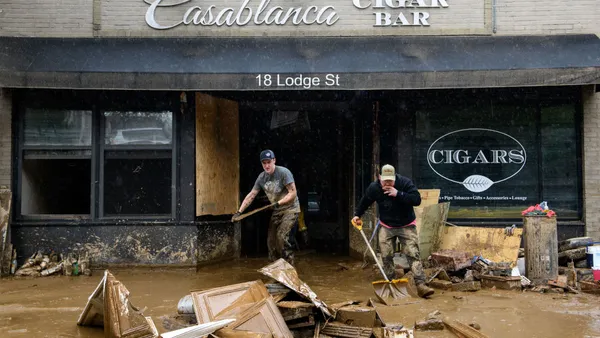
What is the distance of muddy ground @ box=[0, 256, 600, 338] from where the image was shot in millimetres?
6035

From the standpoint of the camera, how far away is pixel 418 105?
10688 mm

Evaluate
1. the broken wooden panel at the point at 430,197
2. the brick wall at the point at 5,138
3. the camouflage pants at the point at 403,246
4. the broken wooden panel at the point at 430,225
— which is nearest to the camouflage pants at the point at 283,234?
the camouflage pants at the point at 403,246

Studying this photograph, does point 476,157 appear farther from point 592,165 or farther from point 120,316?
point 120,316

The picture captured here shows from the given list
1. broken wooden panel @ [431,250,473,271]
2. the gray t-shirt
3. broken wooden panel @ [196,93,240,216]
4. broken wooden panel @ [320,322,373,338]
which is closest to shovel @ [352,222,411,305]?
broken wooden panel @ [431,250,473,271]

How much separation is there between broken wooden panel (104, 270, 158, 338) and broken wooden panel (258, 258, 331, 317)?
4.34ft

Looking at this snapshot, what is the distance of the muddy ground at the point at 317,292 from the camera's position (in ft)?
19.8

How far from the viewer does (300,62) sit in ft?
32.7

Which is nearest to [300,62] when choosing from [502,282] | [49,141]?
[49,141]

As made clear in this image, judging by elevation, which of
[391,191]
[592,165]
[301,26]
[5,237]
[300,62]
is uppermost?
[301,26]

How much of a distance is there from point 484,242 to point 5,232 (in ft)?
25.4

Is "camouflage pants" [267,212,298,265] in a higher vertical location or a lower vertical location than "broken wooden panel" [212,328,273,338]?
higher

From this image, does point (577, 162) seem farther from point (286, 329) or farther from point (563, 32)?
point (286, 329)

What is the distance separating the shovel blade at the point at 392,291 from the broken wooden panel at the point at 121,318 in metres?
3.02

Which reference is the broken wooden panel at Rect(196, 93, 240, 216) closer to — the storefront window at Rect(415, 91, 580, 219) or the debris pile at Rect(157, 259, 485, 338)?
the storefront window at Rect(415, 91, 580, 219)
